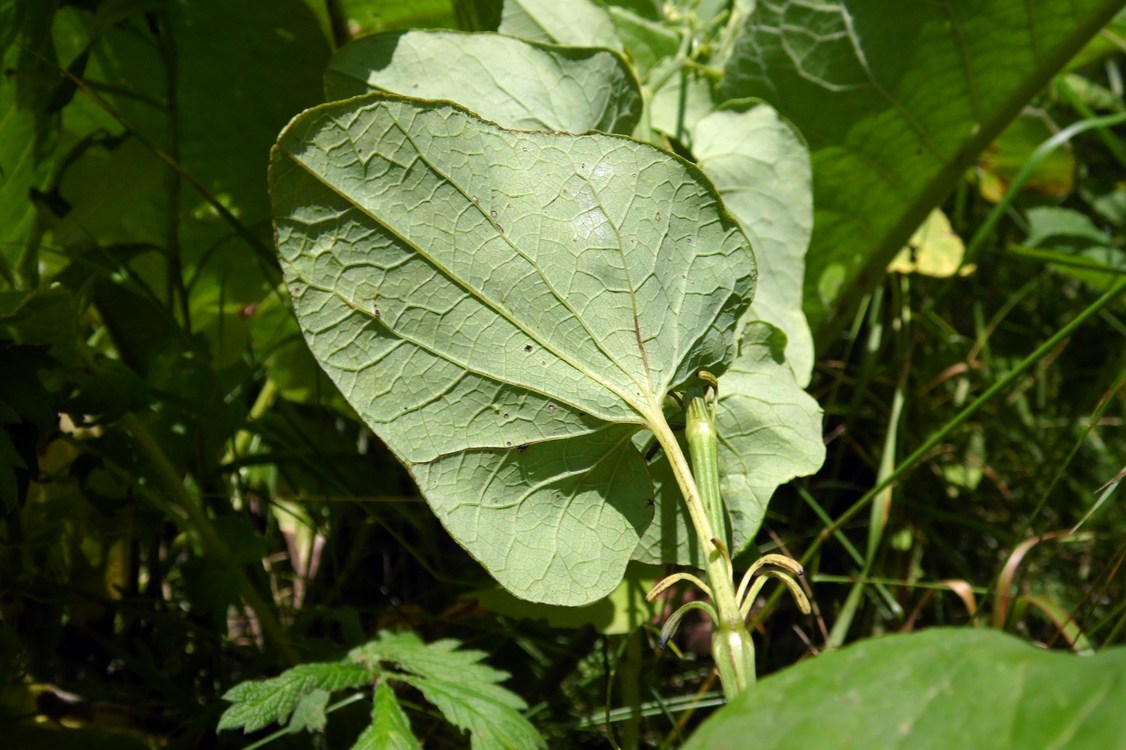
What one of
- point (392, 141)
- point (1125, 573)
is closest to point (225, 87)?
point (392, 141)

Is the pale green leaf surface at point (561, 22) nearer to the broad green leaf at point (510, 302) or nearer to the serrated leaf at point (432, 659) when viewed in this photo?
the broad green leaf at point (510, 302)

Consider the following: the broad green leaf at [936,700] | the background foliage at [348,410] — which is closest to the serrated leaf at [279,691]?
the background foliage at [348,410]

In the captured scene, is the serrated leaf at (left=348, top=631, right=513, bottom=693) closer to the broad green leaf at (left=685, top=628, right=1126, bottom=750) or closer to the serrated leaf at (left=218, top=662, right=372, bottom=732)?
the serrated leaf at (left=218, top=662, right=372, bottom=732)

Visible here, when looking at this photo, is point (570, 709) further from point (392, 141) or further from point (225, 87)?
point (225, 87)

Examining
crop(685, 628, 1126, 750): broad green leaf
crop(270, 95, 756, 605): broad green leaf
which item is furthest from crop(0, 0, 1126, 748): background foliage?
crop(685, 628, 1126, 750): broad green leaf

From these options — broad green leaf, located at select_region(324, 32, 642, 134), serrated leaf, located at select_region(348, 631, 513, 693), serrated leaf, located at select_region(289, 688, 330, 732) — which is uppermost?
broad green leaf, located at select_region(324, 32, 642, 134)

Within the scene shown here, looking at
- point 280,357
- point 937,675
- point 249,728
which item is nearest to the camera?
point 937,675

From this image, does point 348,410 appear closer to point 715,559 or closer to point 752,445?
point 752,445
